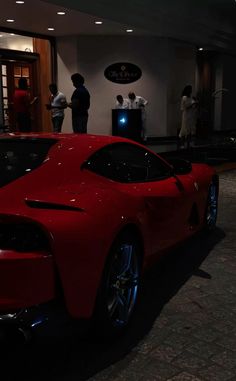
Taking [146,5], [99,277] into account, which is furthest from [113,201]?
[146,5]

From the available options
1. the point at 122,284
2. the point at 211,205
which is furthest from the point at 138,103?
the point at 122,284

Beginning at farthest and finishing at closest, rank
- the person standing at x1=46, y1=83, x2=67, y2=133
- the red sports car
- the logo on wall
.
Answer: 1. the logo on wall
2. the person standing at x1=46, y1=83, x2=67, y2=133
3. the red sports car

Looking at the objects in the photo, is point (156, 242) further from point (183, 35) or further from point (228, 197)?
point (183, 35)

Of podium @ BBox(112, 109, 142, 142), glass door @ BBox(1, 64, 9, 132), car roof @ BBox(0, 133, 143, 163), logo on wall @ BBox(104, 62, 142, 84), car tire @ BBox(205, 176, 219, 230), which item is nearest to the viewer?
car roof @ BBox(0, 133, 143, 163)

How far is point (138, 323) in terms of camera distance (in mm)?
3584

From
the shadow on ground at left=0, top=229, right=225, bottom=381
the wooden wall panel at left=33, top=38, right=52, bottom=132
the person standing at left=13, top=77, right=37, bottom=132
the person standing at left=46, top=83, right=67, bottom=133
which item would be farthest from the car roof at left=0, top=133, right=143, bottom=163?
the wooden wall panel at left=33, top=38, right=52, bottom=132

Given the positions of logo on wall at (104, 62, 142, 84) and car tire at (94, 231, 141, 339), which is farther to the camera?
logo on wall at (104, 62, 142, 84)

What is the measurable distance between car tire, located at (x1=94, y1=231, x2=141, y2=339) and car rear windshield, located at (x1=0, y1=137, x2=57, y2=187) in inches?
29.8

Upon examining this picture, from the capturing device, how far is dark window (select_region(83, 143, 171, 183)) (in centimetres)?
370

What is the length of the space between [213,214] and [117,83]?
1391 cm

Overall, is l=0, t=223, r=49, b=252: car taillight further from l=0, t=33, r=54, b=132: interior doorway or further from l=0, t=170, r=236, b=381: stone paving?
l=0, t=33, r=54, b=132: interior doorway

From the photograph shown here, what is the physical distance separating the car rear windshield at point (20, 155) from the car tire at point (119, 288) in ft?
2.49

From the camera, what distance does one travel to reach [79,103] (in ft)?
43.0

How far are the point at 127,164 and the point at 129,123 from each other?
14.0 m
